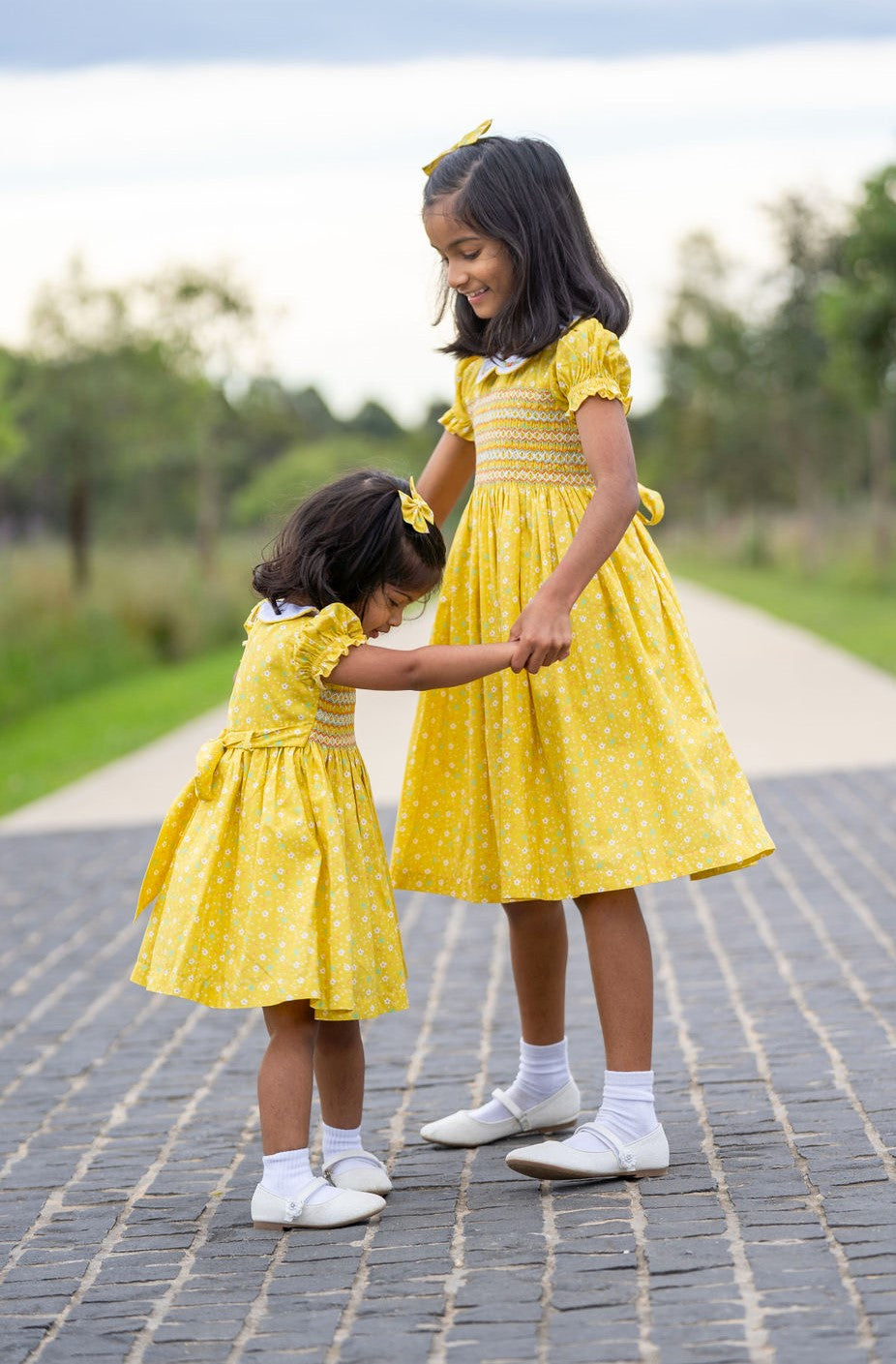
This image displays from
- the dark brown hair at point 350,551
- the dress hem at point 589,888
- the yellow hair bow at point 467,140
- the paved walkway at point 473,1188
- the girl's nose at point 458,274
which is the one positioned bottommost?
the paved walkway at point 473,1188

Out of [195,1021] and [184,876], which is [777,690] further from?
[184,876]

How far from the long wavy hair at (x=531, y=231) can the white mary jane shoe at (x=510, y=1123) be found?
150 cm

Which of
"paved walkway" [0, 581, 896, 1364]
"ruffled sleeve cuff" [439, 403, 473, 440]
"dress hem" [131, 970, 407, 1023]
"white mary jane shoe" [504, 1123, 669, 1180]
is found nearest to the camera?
"paved walkway" [0, 581, 896, 1364]

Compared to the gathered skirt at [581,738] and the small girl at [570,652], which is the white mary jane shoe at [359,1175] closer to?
the small girl at [570,652]

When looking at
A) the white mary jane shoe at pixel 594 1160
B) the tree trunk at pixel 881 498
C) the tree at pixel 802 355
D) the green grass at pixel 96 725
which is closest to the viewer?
the white mary jane shoe at pixel 594 1160

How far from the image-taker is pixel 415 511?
3225mm

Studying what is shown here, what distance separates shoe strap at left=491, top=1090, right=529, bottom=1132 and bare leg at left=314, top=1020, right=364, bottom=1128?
0.42m

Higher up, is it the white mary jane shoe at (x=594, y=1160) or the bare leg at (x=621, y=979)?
the bare leg at (x=621, y=979)

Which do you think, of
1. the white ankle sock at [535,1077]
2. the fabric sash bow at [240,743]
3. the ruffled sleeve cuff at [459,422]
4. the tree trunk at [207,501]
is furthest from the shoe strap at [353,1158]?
the tree trunk at [207,501]

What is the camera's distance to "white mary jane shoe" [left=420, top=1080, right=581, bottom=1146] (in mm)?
3615

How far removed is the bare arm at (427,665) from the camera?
10.2ft

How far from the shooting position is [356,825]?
3234 millimetres

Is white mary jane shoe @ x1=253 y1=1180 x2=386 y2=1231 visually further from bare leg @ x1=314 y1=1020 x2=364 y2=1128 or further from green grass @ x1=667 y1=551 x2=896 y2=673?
green grass @ x1=667 y1=551 x2=896 y2=673

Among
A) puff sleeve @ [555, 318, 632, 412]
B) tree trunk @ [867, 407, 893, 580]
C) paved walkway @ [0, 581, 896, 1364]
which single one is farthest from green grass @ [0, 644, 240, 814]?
tree trunk @ [867, 407, 893, 580]
